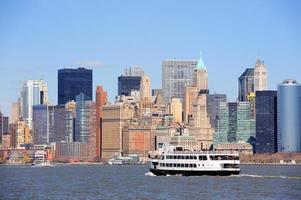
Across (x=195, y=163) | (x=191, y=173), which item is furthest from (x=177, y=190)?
(x=191, y=173)

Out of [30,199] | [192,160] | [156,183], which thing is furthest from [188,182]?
[30,199]

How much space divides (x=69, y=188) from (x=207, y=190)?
20.8 meters

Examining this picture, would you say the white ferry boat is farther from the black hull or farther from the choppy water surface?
the choppy water surface

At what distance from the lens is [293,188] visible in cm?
12912

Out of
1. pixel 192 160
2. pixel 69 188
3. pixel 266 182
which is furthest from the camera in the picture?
pixel 192 160

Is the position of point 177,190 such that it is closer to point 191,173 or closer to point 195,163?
point 195,163

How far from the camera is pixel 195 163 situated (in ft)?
514

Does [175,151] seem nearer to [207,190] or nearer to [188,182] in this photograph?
[188,182]

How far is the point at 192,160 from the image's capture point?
516 ft

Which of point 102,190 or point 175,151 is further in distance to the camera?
point 175,151

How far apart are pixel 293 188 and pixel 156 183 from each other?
2211 cm

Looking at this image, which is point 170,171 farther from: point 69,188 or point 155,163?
point 69,188

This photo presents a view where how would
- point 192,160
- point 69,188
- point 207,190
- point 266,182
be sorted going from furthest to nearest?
1. point 192,160
2. point 266,182
3. point 69,188
4. point 207,190

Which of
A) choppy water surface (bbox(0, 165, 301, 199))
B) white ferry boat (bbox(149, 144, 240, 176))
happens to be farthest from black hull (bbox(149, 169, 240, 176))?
choppy water surface (bbox(0, 165, 301, 199))
